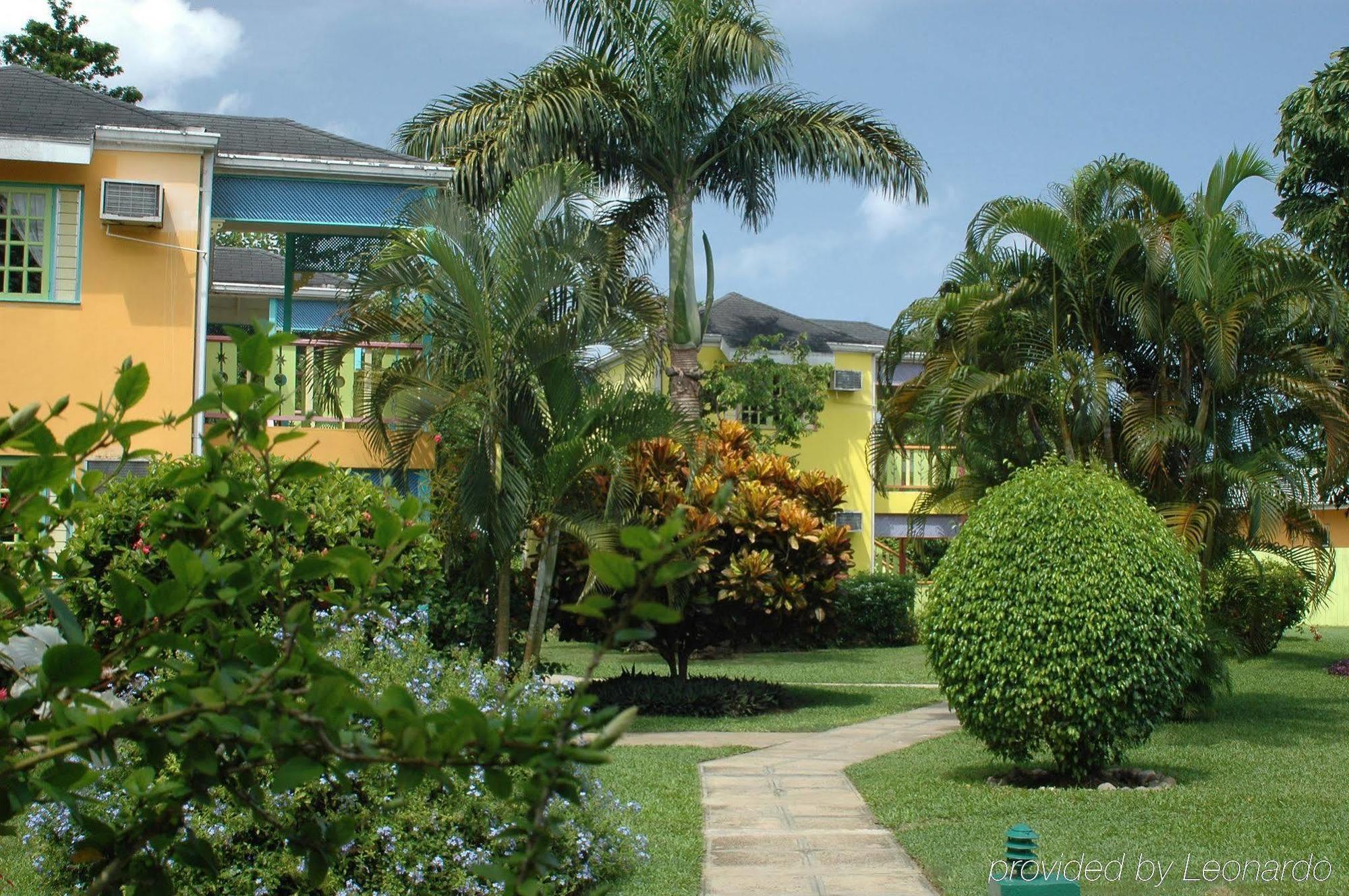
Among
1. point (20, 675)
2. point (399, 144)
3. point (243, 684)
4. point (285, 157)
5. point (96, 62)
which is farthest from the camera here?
point (96, 62)

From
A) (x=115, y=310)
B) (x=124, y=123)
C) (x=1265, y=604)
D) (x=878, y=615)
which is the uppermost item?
(x=124, y=123)

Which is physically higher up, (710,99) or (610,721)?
(710,99)

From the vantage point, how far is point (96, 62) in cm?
3553

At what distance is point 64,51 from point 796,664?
26.8 metres

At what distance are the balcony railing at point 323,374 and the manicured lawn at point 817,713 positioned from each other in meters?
4.53

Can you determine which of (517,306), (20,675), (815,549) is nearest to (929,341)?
(815,549)

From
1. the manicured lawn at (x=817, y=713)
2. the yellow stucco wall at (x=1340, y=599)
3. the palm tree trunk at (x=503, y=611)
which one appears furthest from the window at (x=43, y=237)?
the yellow stucco wall at (x=1340, y=599)

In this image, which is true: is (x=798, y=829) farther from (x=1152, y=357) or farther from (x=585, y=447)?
(x=1152, y=357)

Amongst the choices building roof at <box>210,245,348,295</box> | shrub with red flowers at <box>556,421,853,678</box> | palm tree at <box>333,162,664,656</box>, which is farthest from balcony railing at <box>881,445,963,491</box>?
palm tree at <box>333,162,664,656</box>

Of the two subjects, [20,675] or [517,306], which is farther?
[517,306]

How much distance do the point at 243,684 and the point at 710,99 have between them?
1950 cm

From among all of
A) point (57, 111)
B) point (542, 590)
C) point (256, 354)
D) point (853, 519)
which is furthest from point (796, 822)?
point (853, 519)

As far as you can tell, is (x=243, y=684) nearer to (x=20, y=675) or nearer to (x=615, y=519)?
(x=20, y=675)

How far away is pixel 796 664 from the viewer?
2203cm
